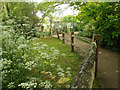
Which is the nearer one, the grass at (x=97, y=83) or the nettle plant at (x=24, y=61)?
the nettle plant at (x=24, y=61)

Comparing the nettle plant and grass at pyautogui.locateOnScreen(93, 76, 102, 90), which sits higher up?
the nettle plant

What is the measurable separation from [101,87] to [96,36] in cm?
149

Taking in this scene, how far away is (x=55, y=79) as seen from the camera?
9.41ft

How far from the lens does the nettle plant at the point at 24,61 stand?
6.19 feet

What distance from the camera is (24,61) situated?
111 inches

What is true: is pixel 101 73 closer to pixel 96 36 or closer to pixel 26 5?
pixel 96 36

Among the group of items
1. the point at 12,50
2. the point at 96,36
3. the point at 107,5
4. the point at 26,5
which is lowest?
the point at 12,50

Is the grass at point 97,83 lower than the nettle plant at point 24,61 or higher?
lower

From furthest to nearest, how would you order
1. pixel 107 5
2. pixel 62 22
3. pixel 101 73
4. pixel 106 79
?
pixel 62 22 < pixel 101 73 < pixel 106 79 < pixel 107 5

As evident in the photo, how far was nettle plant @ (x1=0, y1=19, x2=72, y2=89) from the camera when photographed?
6.19 ft

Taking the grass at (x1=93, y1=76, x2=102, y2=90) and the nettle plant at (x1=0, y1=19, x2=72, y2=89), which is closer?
the nettle plant at (x1=0, y1=19, x2=72, y2=89)

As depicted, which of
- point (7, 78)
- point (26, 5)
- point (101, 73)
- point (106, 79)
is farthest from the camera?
point (26, 5)

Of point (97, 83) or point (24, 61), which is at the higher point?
point (24, 61)

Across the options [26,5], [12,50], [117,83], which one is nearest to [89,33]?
[26,5]
